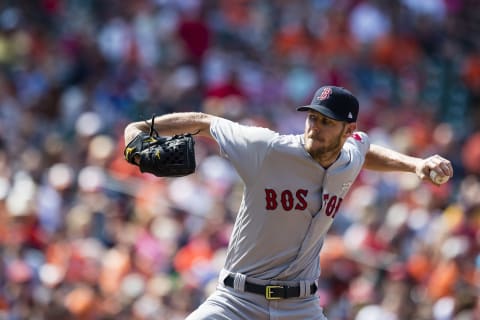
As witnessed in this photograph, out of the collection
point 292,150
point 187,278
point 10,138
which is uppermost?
point 292,150

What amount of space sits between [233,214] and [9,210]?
2227mm

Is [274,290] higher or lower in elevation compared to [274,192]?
lower

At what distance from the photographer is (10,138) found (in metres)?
12.4

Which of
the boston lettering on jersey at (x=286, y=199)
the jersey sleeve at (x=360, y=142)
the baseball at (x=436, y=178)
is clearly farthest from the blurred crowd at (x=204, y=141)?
the boston lettering on jersey at (x=286, y=199)

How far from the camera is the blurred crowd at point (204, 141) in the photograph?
9.48 metres

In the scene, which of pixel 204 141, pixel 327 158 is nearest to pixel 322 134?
pixel 327 158

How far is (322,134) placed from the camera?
229 inches

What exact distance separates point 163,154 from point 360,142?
130 centimetres

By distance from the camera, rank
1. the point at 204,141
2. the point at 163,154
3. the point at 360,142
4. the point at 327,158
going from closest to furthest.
Answer: the point at 163,154, the point at 327,158, the point at 360,142, the point at 204,141

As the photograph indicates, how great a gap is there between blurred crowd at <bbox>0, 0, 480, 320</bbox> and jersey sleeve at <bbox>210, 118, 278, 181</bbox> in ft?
10.6

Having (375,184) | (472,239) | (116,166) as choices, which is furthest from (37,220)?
(472,239)

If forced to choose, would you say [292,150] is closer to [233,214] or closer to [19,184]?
[233,214]

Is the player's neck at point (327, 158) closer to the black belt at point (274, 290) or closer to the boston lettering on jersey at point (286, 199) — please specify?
the boston lettering on jersey at point (286, 199)

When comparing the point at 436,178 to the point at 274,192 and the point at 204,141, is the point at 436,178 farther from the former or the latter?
the point at 204,141
